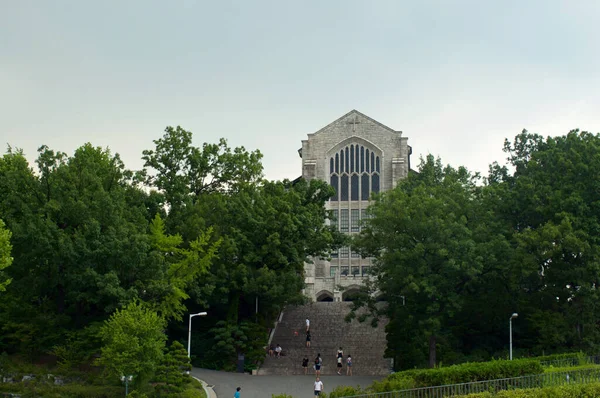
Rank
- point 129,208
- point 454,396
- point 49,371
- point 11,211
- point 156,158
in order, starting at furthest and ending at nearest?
point 156,158 < point 129,208 < point 11,211 < point 49,371 < point 454,396

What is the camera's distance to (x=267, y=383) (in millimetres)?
40438

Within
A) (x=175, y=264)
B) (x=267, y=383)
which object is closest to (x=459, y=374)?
(x=267, y=383)

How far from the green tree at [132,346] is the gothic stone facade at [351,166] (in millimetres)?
36805

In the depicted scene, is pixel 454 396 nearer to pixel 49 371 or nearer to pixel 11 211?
pixel 49 371

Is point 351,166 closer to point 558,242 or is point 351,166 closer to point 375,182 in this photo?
point 375,182

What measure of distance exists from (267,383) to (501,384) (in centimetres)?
1502

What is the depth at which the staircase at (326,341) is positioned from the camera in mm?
44781

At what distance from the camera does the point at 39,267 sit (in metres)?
38.3

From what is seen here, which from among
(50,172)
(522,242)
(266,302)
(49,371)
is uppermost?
(50,172)

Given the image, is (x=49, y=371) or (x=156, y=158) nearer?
(x=49, y=371)

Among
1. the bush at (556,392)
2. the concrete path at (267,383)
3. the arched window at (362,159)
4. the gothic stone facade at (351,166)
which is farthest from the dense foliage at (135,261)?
the arched window at (362,159)

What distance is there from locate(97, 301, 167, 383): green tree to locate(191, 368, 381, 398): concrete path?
16.1 ft

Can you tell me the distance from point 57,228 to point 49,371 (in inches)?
252

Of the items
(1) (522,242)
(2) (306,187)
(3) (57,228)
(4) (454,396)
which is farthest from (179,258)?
(4) (454,396)
